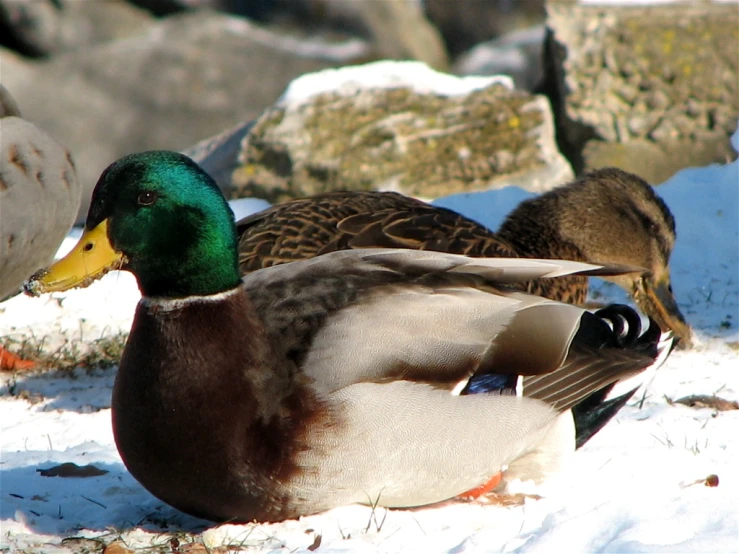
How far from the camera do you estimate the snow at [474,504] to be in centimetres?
295

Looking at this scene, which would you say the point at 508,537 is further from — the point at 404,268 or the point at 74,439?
the point at 74,439

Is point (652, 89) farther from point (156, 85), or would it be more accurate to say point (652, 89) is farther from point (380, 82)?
point (156, 85)

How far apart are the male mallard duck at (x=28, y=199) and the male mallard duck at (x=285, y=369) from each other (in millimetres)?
1792

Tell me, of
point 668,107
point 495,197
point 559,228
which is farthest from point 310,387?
point 668,107

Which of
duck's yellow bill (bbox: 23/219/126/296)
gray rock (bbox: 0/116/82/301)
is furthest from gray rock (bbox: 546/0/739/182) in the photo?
duck's yellow bill (bbox: 23/219/126/296)

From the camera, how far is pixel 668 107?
320 inches

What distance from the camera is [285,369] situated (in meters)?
3.01

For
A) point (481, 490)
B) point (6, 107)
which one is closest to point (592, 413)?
point (481, 490)

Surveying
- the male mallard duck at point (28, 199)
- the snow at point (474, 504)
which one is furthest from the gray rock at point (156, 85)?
the snow at point (474, 504)

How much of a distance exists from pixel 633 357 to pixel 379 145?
4194 mm

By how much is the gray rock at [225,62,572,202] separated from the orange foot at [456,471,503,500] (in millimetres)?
4025

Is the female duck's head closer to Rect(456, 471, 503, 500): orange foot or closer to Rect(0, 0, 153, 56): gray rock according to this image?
Rect(456, 471, 503, 500): orange foot

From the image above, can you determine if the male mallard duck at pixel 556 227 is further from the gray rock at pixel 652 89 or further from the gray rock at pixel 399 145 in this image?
the gray rock at pixel 652 89

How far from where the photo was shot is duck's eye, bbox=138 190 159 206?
303 cm
